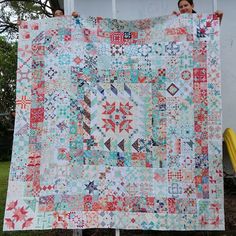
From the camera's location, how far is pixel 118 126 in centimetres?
342

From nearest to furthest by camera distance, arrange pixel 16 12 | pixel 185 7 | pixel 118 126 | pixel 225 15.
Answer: pixel 118 126, pixel 185 7, pixel 225 15, pixel 16 12

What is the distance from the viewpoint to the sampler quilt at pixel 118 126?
10.9ft

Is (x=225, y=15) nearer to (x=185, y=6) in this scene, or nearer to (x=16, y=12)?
(x=185, y=6)

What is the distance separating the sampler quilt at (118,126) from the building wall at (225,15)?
3.51 feet

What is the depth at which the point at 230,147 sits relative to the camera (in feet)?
12.0

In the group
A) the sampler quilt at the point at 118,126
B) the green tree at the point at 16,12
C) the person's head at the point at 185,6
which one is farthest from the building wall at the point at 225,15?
the green tree at the point at 16,12

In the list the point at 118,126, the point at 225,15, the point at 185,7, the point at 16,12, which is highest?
the point at 16,12

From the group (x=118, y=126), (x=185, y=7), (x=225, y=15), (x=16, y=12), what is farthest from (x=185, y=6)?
(x=16, y=12)

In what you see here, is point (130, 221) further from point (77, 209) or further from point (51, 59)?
point (51, 59)

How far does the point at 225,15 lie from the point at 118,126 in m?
2.05

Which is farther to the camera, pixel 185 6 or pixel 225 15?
pixel 225 15

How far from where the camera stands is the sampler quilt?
10.9ft

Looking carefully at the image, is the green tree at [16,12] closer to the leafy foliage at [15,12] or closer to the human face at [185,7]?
the leafy foliage at [15,12]

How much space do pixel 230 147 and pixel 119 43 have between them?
1.32 metres
